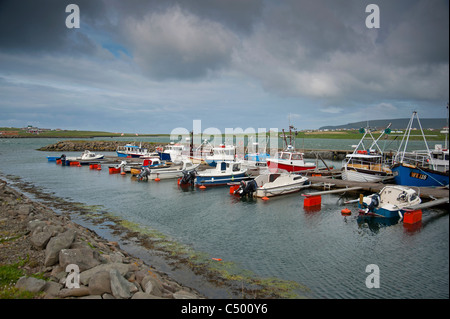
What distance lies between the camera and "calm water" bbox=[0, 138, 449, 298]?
11.5 metres

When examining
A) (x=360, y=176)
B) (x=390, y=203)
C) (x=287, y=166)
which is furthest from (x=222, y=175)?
(x=390, y=203)

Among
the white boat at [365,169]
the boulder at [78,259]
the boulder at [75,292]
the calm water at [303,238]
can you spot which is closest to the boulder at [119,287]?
the boulder at [75,292]

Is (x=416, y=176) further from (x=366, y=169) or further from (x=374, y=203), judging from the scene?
(x=374, y=203)

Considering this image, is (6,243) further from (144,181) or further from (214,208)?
(144,181)

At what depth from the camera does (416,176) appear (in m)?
25.8

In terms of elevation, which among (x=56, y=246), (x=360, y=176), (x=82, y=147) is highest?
(x=82, y=147)

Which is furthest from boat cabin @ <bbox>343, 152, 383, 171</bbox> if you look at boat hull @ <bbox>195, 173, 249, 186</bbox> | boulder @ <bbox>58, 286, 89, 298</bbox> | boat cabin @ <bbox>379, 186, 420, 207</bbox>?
boulder @ <bbox>58, 286, 89, 298</bbox>

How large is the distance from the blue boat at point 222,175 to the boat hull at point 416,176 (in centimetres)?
1690

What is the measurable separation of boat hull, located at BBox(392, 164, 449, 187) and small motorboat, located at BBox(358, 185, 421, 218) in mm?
4435

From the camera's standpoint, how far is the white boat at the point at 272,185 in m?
29.0

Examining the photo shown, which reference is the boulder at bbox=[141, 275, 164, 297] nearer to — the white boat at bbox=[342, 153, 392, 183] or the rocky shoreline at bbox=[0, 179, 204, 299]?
the rocky shoreline at bbox=[0, 179, 204, 299]

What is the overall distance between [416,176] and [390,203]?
23.3ft

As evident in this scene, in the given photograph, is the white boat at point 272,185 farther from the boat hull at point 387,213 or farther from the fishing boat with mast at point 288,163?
the boat hull at point 387,213

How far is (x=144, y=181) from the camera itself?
40.1 metres
